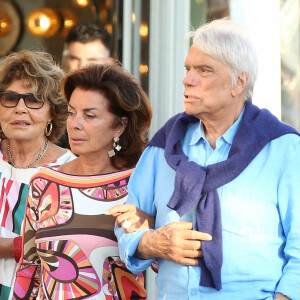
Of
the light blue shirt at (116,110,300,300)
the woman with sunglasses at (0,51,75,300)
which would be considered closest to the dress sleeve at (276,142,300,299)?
the light blue shirt at (116,110,300,300)

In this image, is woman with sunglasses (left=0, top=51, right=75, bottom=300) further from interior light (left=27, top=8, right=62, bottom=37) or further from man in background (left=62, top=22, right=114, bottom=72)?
interior light (left=27, top=8, right=62, bottom=37)

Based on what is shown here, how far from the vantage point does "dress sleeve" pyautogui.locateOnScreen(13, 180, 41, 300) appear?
316 cm

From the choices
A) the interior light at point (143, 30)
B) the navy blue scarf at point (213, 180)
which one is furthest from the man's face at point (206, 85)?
the interior light at point (143, 30)

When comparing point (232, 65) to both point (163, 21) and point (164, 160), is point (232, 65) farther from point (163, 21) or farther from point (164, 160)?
point (163, 21)

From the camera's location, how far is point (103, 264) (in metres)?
2.98

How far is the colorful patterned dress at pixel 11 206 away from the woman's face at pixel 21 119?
0.53 feet

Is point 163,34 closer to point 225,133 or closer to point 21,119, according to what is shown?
point 21,119

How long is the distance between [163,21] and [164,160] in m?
1.75

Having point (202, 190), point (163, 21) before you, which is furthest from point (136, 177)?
point (163, 21)

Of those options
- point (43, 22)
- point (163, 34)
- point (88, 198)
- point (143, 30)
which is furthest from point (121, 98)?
point (43, 22)

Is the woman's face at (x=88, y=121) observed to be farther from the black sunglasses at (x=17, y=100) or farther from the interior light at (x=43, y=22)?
the interior light at (x=43, y=22)

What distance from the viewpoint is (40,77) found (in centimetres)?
361

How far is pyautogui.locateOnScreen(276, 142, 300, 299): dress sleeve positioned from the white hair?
33 centimetres

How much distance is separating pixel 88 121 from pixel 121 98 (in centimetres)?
17
